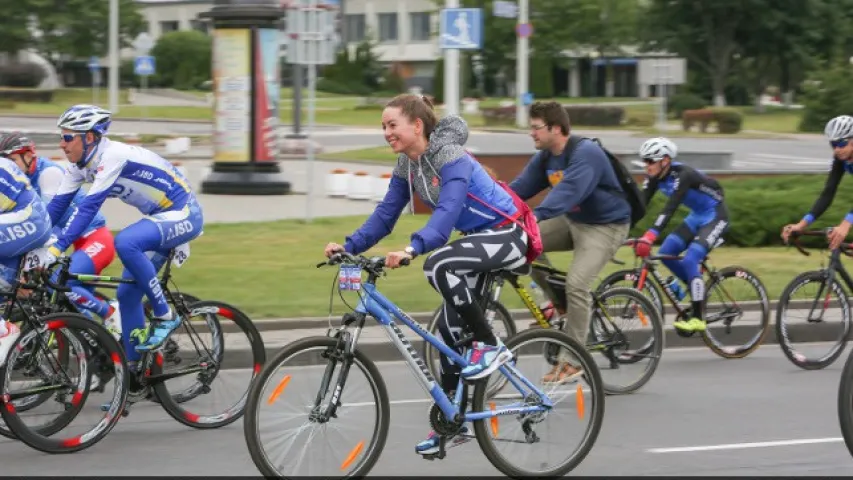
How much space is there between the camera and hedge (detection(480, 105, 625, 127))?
185 ft

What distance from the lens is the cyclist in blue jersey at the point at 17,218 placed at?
26.5 feet

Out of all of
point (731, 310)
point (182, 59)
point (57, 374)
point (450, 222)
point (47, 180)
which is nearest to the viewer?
point (450, 222)

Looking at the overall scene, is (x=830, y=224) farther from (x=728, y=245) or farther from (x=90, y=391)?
(x=90, y=391)

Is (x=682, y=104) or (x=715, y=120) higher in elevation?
(x=682, y=104)

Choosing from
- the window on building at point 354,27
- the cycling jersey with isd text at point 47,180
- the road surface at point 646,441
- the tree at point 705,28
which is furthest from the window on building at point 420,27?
the cycling jersey with isd text at point 47,180

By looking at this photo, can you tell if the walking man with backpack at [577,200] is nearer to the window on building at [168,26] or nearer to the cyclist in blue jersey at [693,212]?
the cyclist in blue jersey at [693,212]

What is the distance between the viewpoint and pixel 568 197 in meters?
9.27

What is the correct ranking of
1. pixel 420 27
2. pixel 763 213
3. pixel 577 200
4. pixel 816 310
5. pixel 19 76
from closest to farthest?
pixel 577 200
pixel 816 310
pixel 763 213
pixel 19 76
pixel 420 27

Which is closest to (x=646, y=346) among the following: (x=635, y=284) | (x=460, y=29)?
(x=635, y=284)

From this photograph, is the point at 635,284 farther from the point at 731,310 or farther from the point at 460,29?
the point at 460,29

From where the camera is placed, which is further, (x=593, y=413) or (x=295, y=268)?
(x=295, y=268)

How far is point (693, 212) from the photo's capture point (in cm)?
1153

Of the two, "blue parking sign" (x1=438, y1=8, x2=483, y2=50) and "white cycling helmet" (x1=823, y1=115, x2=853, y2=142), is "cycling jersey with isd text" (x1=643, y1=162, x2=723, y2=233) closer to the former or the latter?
"white cycling helmet" (x1=823, y1=115, x2=853, y2=142)

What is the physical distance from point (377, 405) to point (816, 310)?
5471 millimetres
